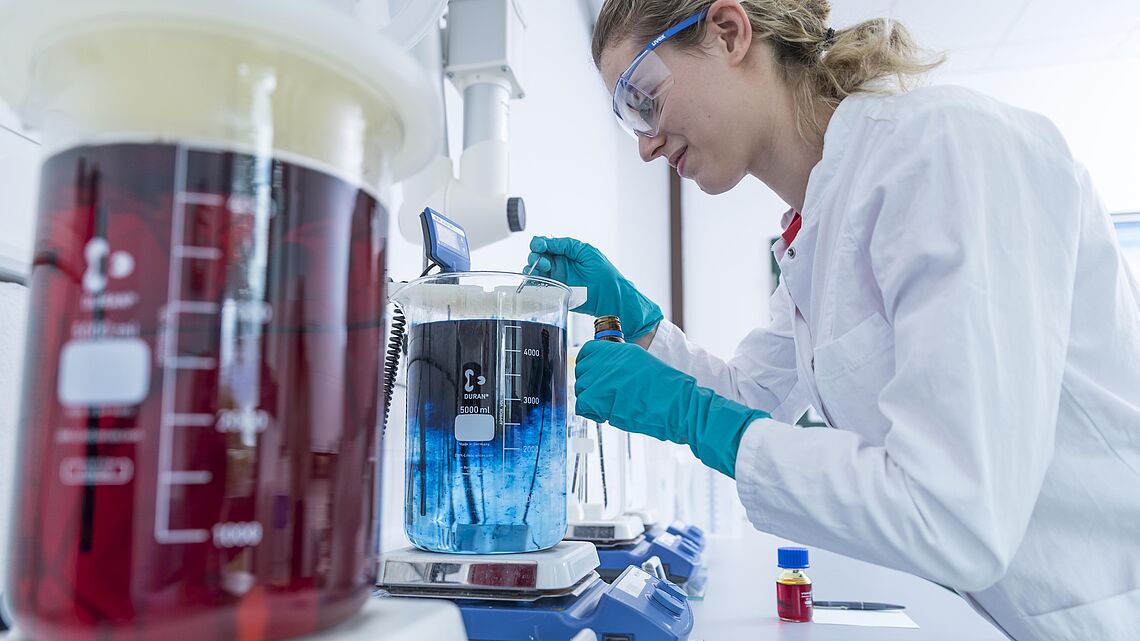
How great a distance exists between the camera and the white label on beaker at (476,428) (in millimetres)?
930

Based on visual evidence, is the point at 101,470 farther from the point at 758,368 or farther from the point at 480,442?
the point at 758,368

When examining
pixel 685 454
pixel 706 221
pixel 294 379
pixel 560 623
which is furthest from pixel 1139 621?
pixel 706 221

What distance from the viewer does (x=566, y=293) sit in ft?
3.30

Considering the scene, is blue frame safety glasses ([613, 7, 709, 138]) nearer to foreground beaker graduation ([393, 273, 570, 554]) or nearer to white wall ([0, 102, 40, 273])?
foreground beaker graduation ([393, 273, 570, 554])

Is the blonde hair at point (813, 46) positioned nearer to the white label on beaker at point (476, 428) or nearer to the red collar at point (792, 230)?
the red collar at point (792, 230)

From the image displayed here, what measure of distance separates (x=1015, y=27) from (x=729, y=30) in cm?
376

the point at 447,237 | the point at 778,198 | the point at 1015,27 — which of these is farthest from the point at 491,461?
the point at 1015,27

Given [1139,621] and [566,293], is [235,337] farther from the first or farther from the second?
[1139,621]

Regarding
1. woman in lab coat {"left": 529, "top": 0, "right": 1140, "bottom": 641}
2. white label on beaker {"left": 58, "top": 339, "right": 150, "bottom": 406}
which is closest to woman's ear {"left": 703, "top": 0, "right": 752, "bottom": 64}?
woman in lab coat {"left": 529, "top": 0, "right": 1140, "bottom": 641}

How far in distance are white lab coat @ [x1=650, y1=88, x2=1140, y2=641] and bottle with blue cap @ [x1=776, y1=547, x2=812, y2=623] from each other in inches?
12.1

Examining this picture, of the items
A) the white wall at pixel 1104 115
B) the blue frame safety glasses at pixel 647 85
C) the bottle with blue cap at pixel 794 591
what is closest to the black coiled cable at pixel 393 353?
the blue frame safety glasses at pixel 647 85

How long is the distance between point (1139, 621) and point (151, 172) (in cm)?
112

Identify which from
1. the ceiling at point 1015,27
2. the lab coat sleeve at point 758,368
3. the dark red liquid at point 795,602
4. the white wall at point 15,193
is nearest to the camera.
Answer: the white wall at point 15,193

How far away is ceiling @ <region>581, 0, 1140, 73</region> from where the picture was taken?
3.93 metres
